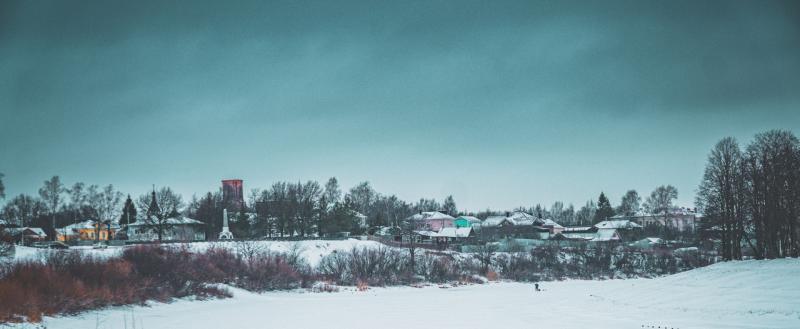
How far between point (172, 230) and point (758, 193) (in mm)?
73836

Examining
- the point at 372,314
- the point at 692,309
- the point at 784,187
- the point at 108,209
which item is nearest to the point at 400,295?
the point at 372,314

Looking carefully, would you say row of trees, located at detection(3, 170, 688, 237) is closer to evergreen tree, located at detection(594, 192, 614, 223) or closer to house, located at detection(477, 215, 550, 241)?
house, located at detection(477, 215, 550, 241)

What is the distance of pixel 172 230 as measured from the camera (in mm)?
87938

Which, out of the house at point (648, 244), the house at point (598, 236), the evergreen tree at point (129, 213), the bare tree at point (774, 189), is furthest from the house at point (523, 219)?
the bare tree at point (774, 189)

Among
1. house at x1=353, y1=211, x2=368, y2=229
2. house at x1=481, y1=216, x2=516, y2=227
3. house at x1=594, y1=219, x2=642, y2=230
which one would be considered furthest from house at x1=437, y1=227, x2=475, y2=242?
house at x1=594, y1=219, x2=642, y2=230

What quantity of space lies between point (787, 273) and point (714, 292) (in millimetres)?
9060

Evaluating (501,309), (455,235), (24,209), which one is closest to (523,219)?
(455,235)

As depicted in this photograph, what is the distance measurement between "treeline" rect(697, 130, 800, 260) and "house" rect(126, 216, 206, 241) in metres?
65.5

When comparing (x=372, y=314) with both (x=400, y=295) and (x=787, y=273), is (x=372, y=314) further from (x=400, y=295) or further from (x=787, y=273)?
(x=787, y=273)

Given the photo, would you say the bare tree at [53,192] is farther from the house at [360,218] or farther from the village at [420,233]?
the house at [360,218]

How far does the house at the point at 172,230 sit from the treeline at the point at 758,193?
65.5m

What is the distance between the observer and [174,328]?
71.1 ft

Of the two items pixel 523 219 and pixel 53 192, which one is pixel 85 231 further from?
pixel 523 219

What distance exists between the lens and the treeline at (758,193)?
5469cm
